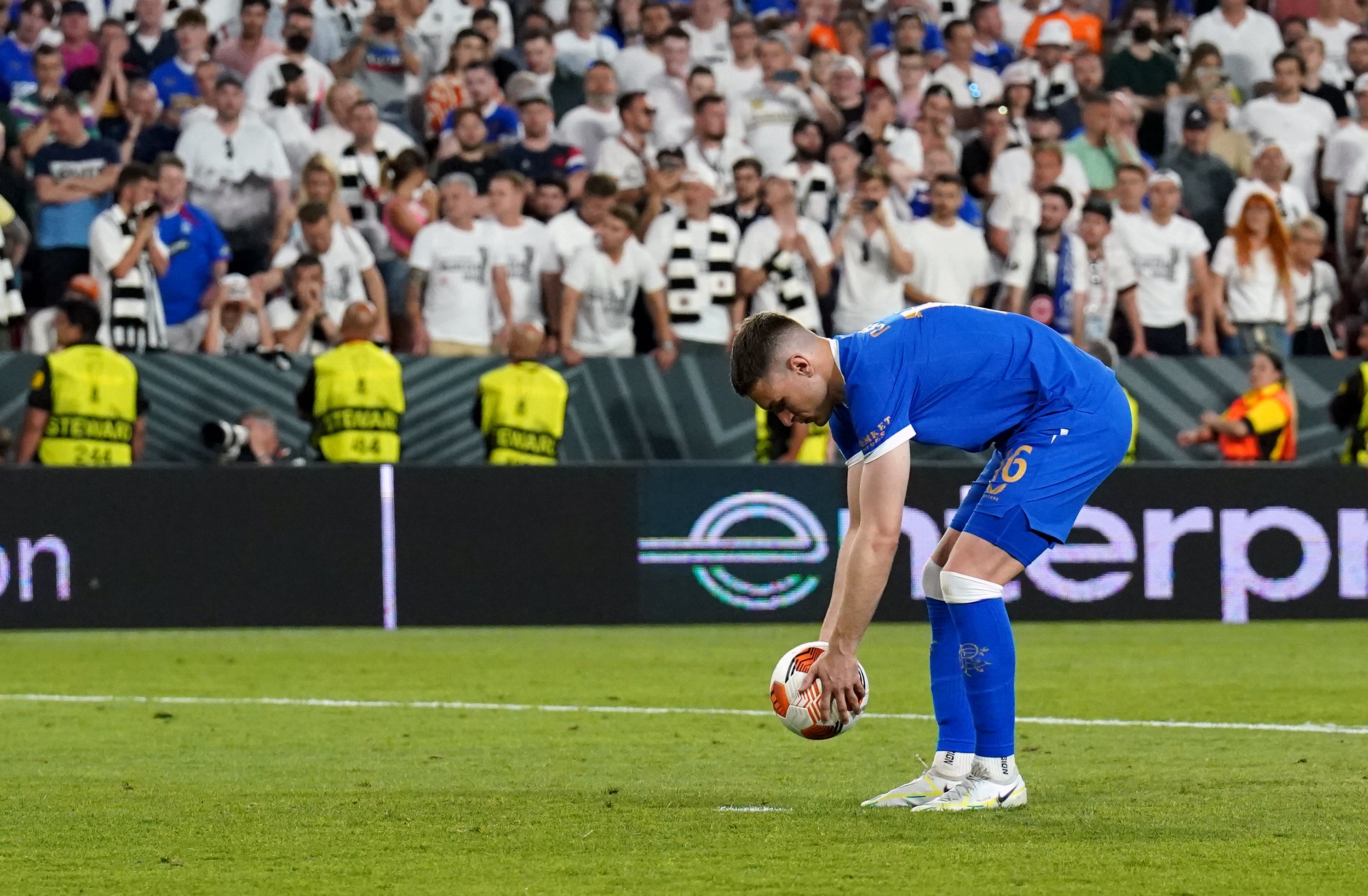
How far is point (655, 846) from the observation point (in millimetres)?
5918

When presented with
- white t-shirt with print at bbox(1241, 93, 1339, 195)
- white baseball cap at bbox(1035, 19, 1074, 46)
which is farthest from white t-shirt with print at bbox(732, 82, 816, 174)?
white t-shirt with print at bbox(1241, 93, 1339, 195)

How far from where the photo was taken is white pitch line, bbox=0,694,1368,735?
9156 mm

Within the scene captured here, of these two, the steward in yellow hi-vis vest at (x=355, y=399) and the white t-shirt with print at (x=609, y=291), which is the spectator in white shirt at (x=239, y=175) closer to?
the steward in yellow hi-vis vest at (x=355, y=399)

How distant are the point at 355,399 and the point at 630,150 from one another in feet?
12.0

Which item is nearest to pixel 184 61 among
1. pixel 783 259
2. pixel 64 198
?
pixel 64 198

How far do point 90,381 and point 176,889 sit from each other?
32.8 ft

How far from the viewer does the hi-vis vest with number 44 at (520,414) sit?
15.5 meters

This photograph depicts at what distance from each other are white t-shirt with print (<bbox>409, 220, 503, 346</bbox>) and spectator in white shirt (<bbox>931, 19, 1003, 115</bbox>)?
16.4 feet

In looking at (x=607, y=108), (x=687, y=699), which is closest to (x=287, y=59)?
(x=607, y=108)

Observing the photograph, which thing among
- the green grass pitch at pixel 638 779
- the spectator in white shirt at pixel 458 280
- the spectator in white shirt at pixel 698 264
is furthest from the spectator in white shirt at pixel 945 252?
the green grass pitch at pixel 638 779

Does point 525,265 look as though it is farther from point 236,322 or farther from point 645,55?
point 645,55

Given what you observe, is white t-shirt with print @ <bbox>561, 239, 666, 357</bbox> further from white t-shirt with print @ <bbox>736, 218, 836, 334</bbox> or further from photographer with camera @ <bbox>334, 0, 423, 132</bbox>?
photographer with camera @ <bbox>334, 0, 423, 132</bbox>

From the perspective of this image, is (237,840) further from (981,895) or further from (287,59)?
(287,59)

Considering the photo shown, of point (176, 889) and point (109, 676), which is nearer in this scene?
point (176, 889)
